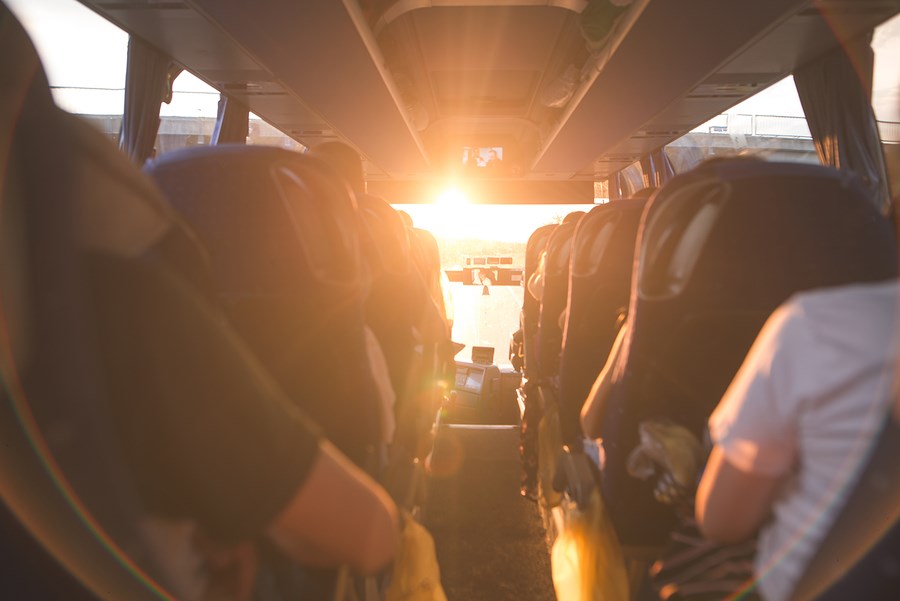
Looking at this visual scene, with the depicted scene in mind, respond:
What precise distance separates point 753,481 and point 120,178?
3.76 feet

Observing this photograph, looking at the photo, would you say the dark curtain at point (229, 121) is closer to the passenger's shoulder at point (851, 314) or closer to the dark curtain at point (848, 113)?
the passenger's shoulder at point (851, 314)

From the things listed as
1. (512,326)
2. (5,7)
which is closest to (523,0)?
(5,7)

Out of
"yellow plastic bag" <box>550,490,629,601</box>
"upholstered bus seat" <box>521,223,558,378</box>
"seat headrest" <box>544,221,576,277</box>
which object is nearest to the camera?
"yellow plastic bag" <box>550,490,629,601</box>

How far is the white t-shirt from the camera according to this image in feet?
2.12

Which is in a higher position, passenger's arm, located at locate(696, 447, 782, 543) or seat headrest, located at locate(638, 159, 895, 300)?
seat headrest, located at locate(638, 159, 895, 300)

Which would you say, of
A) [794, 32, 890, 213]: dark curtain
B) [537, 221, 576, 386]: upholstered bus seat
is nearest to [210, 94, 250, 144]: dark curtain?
[537, 221, 576, 386]: upholstered bus seat

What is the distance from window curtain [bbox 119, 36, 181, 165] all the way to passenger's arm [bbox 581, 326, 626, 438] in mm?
3553

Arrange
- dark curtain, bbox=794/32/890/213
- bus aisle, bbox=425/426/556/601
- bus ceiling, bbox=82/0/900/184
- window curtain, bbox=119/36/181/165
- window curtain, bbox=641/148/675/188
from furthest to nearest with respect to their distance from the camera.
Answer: window curtain, bbox=641/148/675/188 < window curtain, bbox=119/36/181/165 < dark curtain, bbox=794/32/890/213 < bus ceiling, bbox=82/0/900/184 < bus aisle, bbox=425/426/556/601

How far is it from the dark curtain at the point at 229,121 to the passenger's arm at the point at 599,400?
3.85 m

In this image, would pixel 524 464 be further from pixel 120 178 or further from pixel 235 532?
pixel 120 178

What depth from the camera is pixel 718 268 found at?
1193 millimetres

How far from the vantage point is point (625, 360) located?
1.36 meters

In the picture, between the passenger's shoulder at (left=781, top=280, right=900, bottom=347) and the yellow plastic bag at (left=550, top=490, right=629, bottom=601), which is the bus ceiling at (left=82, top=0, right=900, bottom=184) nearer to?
the passenger's shoulder at (left=781, top=280, right=900, bottom=347)

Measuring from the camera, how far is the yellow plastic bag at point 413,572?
1.73 m
